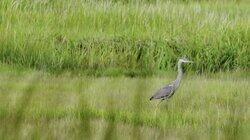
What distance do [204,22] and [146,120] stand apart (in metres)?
2.13

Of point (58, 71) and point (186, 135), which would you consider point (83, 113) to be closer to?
point (186, 135)

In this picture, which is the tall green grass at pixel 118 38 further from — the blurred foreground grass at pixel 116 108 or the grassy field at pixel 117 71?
the blurred foreground grass at pixel 116 108

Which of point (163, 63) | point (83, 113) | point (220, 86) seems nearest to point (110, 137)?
point (83, 113)

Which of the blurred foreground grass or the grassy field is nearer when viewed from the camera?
the blurred foreground grass

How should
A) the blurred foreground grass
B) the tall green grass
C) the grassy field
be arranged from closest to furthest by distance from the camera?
the blurred foreground grass < the grassy field < the tall green grass

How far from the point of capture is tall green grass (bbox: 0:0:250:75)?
505 centimetres

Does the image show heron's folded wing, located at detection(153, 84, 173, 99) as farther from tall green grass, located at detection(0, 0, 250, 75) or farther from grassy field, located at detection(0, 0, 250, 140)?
tall green grass, located at detection(0, 0, 250, 75)

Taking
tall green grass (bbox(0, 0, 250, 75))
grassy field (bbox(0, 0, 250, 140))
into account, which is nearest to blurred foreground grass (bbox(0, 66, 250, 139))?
grassy field (bbox(0, 0, 250, 140))

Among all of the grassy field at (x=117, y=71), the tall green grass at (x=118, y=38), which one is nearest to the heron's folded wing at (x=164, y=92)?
the grassy field at (x=117, y=71)

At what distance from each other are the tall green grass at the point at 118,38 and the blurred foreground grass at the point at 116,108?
49cm

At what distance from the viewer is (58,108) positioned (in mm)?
3742

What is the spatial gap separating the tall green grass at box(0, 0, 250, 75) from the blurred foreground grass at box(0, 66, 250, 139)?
49cm

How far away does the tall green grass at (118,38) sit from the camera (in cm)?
505

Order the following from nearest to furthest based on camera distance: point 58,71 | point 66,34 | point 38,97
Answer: point 38,97 → point 58,71 → point 66,34
